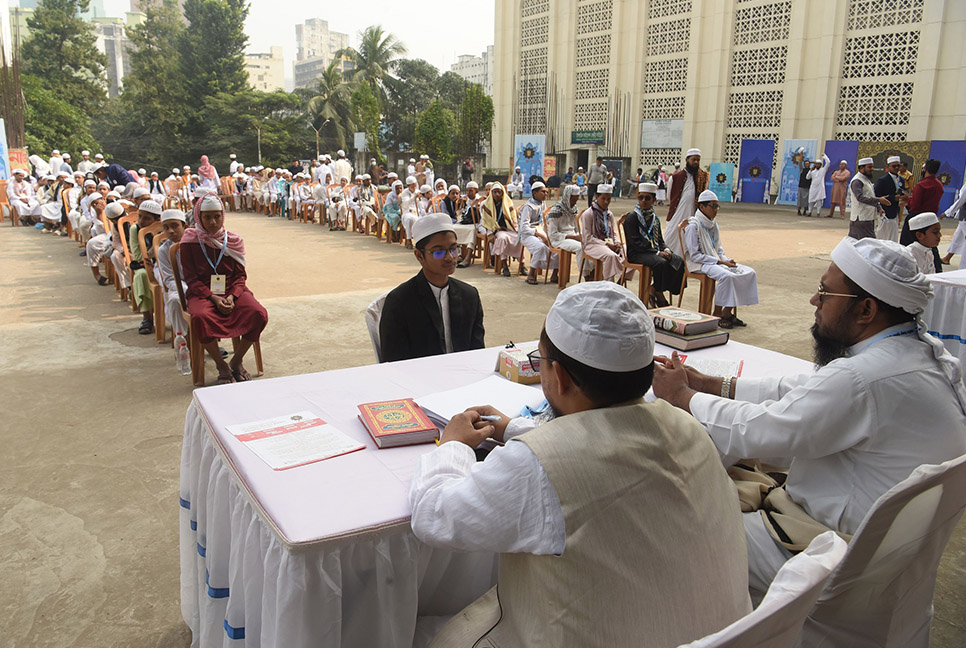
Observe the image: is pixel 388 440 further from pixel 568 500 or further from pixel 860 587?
pixel 860 587

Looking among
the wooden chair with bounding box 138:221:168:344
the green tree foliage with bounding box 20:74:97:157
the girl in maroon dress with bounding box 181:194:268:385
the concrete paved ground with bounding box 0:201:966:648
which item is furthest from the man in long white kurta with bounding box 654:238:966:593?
the green tree foliage with bounding box 20:74:97:157

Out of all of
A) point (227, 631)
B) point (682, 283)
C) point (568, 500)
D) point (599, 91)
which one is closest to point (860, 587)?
point (568, 500)

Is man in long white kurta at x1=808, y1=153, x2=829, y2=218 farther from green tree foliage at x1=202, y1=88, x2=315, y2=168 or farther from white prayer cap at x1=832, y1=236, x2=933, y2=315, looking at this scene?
green tree foliage at x1=202, y1=88, x2=315, y2=168

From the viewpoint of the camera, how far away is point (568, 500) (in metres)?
1.21

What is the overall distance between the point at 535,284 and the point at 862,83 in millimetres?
15153

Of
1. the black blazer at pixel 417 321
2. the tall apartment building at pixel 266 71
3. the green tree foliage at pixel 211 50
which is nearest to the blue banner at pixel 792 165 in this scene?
the black blazer at pixel 417 321

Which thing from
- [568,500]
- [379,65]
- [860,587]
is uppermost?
[379,65]

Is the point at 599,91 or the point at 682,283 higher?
the point at 599,91

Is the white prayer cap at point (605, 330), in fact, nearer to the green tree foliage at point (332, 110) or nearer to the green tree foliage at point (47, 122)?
the green tree foliage at point (47, 122)

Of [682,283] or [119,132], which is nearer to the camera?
[682,283]

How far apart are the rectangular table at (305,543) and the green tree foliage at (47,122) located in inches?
1141

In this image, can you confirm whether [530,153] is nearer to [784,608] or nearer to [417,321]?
[417,321]

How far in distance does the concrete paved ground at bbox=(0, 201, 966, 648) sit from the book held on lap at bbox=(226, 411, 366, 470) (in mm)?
871

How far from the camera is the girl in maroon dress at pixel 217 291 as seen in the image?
4.64 m
